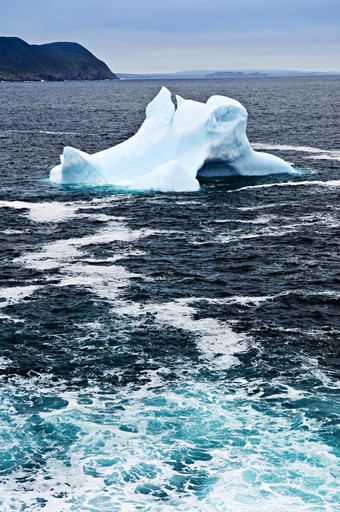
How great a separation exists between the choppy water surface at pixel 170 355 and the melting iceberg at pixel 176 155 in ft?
18.9

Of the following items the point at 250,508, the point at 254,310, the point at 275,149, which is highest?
the point at 275,149

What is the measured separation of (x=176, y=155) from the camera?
58531 millimetres

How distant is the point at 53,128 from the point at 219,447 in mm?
86964

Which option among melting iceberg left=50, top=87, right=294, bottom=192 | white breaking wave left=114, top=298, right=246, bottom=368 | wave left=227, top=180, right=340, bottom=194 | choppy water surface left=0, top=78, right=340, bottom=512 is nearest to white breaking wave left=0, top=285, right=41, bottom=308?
choppy water surface left=0, top=78, right=340, bottom=512

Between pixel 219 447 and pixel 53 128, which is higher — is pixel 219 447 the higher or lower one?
the lower one

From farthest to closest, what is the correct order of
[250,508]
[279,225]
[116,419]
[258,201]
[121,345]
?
[258,201] < [279,225] < [121,345] < [116,419] < [250,508]

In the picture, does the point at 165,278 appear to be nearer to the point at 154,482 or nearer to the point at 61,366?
the point at 61,366

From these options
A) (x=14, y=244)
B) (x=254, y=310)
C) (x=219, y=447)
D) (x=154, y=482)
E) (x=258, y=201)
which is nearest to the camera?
(x=154, y=482)

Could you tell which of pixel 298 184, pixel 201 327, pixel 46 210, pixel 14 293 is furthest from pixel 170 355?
pixel 298 184

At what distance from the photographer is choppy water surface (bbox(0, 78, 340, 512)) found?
18656mm

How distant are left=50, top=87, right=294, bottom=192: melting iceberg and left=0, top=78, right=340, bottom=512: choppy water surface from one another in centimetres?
575

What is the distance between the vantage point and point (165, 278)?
111ft

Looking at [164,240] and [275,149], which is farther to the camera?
[275,149]

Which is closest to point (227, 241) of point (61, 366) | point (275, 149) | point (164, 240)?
point (164, 240)
